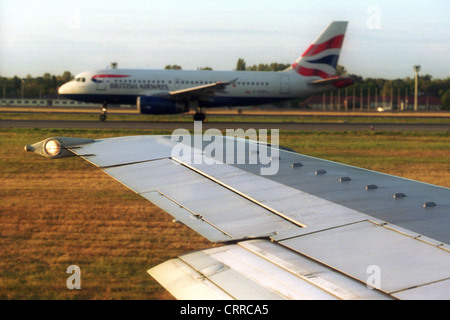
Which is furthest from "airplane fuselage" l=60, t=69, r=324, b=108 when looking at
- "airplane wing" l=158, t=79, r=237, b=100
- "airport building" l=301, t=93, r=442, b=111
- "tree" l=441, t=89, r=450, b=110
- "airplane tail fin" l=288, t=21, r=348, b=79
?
"airport building" l=301, t=93, r=442, b=111

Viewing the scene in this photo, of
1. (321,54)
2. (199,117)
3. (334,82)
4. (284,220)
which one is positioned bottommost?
(284,220)

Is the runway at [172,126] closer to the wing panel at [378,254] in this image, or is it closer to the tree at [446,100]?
the wing panel at [378,254]

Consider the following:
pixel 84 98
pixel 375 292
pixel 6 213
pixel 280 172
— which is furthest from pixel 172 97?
pixel 375 292

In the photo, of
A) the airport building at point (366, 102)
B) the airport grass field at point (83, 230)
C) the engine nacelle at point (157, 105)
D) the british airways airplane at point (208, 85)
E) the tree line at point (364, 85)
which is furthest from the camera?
the airport building at point (366, 102)

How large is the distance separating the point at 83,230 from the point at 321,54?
110 feet

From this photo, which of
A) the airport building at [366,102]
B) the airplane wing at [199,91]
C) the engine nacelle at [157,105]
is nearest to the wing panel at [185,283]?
the engine nacelle at [157,105]

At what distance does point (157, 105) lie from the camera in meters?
35.5

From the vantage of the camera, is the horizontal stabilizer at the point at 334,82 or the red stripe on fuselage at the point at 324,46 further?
the red stripe on fuselage at the point at 324,46

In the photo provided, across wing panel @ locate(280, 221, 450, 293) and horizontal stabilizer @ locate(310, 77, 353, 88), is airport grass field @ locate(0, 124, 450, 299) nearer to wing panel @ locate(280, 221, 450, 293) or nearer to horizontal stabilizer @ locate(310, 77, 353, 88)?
wing panel @ locate(280, 221, 450, 293)

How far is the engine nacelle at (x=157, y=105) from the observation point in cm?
3519

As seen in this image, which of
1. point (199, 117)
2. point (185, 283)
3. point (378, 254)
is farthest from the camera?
point (199, 117)

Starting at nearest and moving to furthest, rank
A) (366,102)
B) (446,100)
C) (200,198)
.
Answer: (200,198)
(446,100)
(366,102)

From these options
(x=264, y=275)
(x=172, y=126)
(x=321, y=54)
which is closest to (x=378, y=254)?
(x=264, y=275)

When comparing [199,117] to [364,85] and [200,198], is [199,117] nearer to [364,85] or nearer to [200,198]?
[200,198]
